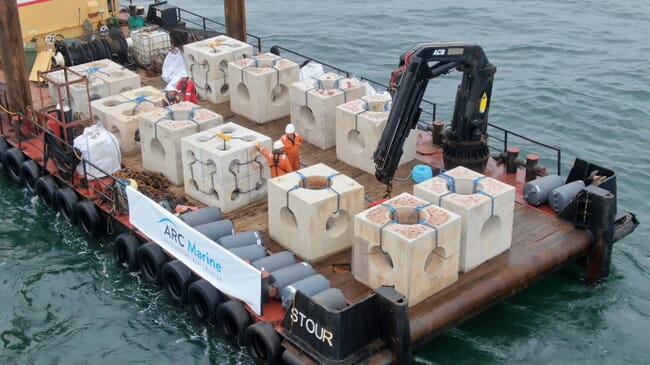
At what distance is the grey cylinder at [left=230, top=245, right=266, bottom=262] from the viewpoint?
61.2 ft

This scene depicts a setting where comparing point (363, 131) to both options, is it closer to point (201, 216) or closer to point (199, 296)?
point (201, 216)

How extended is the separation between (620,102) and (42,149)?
22.2 meters

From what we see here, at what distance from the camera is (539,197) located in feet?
70.5

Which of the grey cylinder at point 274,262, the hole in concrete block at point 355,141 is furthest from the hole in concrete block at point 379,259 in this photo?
the hole in concrete block at point 355,141

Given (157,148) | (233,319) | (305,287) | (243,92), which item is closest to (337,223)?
(305,287)

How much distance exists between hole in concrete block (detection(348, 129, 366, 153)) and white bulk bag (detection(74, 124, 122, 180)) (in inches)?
249

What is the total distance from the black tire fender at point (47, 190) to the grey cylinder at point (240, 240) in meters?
6.88

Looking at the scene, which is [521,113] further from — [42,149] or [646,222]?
[42,149]

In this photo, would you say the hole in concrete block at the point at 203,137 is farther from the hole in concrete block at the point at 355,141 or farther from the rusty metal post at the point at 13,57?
the rusty metal post at the point at 13,57

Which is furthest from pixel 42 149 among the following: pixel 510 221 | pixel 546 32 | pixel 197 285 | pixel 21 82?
pixel 546 32

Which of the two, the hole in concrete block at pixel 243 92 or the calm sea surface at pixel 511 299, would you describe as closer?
the calm sea surface at pixel 511 299

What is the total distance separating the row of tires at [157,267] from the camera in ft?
57.3

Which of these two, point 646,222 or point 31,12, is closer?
point 646,222

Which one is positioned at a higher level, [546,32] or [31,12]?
[31,12]
